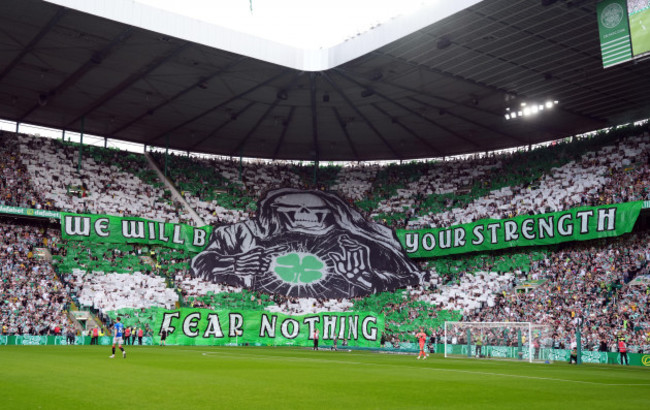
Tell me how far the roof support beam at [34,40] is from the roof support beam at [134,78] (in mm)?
6527

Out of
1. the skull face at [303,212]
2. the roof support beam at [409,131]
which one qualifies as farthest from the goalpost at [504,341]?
the skull face at [303,212]

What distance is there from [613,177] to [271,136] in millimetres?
28670

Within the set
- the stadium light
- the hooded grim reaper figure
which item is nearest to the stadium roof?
the stadium light

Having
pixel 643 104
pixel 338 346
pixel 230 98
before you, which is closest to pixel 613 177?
pixel 643 104

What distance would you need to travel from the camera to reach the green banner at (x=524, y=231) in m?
42.0

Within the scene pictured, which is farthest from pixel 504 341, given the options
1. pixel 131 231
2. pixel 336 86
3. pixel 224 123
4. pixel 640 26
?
pixel 224 123

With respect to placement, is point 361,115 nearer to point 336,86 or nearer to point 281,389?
point 336,86

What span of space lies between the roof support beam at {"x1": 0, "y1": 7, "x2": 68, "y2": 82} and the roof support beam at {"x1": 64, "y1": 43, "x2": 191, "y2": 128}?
6.53 m

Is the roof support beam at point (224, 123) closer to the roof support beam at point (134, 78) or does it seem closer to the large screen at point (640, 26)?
the roof support beam at point (134, 78)

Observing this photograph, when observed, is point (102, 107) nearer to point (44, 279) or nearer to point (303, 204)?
point (44, 279)

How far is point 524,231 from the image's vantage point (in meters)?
47.6

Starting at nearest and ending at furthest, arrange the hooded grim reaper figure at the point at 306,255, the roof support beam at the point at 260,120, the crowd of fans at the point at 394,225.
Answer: the crowd of fans at the point at 394,225 → the roof support beam at the point at 260,120 → the hooded grim reaper figure at the point at 306,255

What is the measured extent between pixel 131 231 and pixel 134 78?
12.6m

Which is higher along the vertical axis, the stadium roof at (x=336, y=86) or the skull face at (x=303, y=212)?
the stadium roof at (x=336, y=86)
